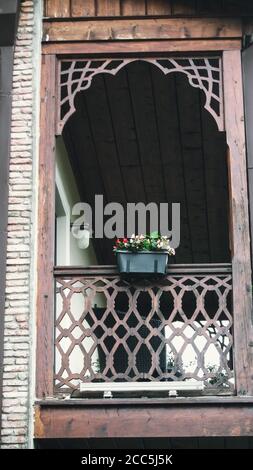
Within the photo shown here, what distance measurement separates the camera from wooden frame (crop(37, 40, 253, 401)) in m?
9.70

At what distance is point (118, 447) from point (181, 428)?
0.78 meters

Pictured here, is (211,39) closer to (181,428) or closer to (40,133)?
(40,133)

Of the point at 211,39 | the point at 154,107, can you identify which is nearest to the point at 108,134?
the point at 154,107

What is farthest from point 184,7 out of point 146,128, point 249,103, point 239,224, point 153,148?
point 153,148

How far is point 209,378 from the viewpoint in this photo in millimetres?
9758

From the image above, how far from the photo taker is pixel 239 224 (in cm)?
1000

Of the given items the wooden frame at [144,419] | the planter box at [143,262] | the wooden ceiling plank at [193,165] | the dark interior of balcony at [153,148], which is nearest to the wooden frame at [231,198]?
the wooden frame at [144,419]

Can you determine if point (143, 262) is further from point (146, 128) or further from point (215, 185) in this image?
point (215, 185)

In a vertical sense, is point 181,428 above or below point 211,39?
below

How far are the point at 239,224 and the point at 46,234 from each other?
69.1 inches

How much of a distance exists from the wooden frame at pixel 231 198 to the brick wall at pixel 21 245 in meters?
0.15

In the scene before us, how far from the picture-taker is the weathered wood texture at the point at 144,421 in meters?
9.46

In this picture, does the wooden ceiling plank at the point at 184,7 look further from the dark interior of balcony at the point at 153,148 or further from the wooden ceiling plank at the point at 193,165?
the wooden ceiling plank at the point at 193,165

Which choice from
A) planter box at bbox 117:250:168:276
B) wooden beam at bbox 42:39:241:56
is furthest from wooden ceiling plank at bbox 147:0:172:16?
planter box at bbox 117:250:168:276
